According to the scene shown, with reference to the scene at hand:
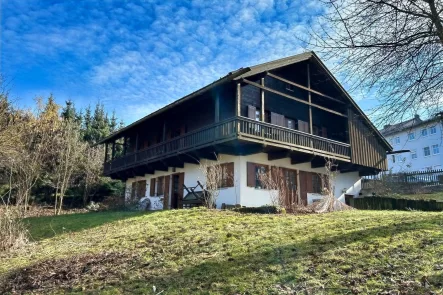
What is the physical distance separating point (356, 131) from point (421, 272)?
18323mm

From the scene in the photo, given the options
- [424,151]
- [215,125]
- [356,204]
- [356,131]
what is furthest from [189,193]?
[424,151]

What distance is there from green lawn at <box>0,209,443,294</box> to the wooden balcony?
6052mm

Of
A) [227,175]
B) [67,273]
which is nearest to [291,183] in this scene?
[227,175]

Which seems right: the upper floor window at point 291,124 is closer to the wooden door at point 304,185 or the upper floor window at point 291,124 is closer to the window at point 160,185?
the wooden door at point 304,185

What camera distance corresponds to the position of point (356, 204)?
683 inches

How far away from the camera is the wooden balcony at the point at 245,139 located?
15.2 meters

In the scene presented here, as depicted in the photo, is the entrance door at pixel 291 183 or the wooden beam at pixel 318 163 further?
the wooden beam at pixel 318 163

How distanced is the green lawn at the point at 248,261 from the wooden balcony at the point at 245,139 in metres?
6.05

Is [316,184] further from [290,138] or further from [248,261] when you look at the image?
[248,261]

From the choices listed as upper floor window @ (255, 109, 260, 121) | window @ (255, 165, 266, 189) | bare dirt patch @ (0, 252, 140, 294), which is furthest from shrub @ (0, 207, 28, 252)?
upper floor window @ (255, 109, 260, 121)

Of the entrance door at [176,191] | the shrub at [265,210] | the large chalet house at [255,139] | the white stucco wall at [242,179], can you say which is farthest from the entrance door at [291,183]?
the entrance door at [176,191]

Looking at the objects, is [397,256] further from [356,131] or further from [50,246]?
[356,131]

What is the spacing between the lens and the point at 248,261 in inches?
249

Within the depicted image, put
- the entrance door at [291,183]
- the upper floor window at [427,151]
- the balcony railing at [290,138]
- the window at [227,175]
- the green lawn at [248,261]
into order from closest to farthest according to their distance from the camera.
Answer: the green lawn at [248,261] < the balcony railing at [290,138] < the window at [227,175] < the entrance door at [291,183] < the upper floor window at [427,151]
